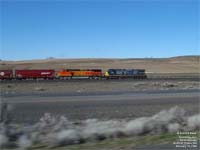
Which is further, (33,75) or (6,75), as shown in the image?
(33,75)

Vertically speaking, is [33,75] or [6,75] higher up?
[6,75]

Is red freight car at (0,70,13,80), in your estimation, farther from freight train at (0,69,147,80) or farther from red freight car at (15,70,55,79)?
red freight car at (15,70,55,79)

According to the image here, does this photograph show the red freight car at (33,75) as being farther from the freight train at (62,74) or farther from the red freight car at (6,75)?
the red freight car at (6,75)

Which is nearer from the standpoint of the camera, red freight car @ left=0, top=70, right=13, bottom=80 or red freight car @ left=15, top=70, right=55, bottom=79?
red freight car @ left=0, top=70, right=13, bottom=80

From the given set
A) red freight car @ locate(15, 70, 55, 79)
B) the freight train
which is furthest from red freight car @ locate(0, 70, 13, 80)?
red freight car @ locate(15, 70, 55, 79)

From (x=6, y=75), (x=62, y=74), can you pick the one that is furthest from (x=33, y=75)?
(x=62, y=74)

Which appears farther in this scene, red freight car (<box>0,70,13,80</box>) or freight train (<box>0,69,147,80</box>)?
freight train (<box>0,69,147,80</box>)

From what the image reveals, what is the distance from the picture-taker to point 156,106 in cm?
2455

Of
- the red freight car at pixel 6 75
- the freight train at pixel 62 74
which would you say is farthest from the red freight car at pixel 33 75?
the red freight car at pixel 6 75

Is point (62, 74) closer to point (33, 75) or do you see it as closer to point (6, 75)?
point (33, 75)

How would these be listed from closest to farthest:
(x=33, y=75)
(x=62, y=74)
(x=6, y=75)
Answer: (x=6, y=75)
(x=33, y=75)
(x=62, y=74)


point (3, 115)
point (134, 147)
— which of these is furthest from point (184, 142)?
point (3, 115)

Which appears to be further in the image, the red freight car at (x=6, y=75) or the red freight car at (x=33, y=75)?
the red freight car at (x=33, y=75)

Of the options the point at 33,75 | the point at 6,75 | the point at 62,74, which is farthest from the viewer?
the point at 62,74
